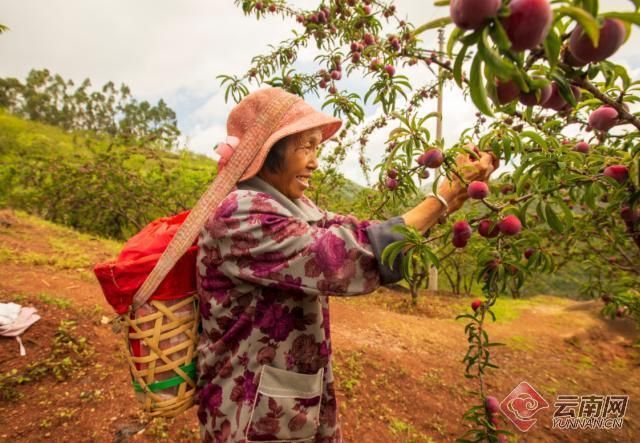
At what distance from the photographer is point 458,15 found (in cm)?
43

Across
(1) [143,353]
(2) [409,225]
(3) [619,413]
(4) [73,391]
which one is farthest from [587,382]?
(4) [73,391]

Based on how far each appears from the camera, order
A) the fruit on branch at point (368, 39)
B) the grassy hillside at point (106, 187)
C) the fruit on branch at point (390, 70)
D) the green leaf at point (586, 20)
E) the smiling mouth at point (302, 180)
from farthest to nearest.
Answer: the grassy hillside at point (106, 187), the fruit on branch at point (368, 39), the fruit on branch at point (390, 70), the smiling mouth at point (302, 180), the green leaf at point (586, 20)

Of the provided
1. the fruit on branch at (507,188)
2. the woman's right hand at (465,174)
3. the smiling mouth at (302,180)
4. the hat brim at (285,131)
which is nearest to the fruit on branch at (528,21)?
the woman's right hand at (465,174)

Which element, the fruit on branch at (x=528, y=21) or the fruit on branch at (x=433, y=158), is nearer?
the fruit on branch at (x=528, y=21)

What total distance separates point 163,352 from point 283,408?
0.42 metres

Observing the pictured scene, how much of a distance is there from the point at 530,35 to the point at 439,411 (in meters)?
2.99

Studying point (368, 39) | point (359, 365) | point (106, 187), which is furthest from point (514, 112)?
point (106, 187)

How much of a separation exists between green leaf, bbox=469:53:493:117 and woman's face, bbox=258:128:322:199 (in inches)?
29.2

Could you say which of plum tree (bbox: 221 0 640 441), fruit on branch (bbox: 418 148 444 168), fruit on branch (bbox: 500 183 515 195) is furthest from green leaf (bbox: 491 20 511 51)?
fruit on branch (bbox: 500 183 515 195)

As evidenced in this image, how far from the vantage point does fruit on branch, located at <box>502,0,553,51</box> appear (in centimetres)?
43

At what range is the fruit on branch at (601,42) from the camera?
1.66 ft

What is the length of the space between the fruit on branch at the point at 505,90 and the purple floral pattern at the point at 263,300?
51cm

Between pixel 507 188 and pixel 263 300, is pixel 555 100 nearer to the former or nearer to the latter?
pixel 263 300

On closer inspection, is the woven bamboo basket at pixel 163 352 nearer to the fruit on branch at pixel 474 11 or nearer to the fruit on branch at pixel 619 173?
the fruit on branch at pixel 474 11
